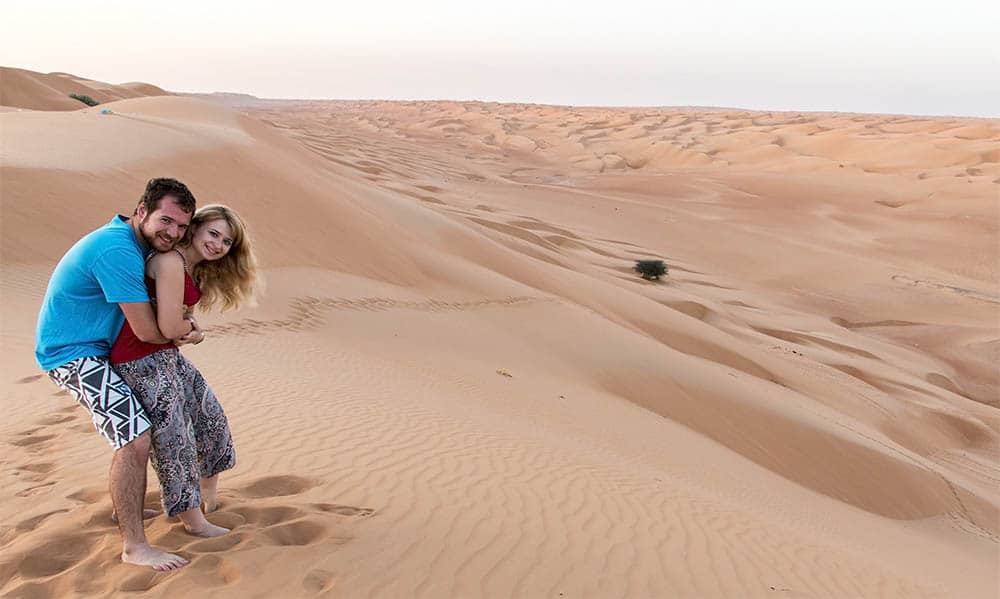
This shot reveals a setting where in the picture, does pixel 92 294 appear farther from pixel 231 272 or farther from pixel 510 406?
pixel 510 406

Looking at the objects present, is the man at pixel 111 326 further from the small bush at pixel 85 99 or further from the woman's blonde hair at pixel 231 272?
the small bush at pixel 85 99

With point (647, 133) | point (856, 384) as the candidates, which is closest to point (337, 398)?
point (856, 384)

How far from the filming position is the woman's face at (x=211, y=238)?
3.23m

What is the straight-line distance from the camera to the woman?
3031 millimetres

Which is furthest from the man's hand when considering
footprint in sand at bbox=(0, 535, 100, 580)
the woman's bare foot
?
footprint in sand at bbox=(0, 535, 100, 580)

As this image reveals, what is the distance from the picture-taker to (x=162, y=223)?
3037mm

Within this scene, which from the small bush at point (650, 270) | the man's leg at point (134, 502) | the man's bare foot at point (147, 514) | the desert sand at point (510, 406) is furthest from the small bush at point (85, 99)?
the man's leg at point (134, 502)

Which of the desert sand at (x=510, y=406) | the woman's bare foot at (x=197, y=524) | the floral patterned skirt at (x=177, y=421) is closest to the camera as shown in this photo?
the floral patterned skirt at (x=177, y=421)

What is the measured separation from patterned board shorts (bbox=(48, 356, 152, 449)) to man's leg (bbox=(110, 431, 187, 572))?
0.06 metres

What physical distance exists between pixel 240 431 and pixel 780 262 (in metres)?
22.8

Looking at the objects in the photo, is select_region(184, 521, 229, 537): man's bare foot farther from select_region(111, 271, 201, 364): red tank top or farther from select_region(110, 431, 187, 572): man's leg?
select_region(111, 271, 201, 364): red tank top

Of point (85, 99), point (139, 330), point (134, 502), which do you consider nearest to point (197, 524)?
point (134, 502)

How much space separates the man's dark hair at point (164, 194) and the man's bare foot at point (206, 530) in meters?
1.49

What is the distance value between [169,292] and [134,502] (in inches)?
36.1
